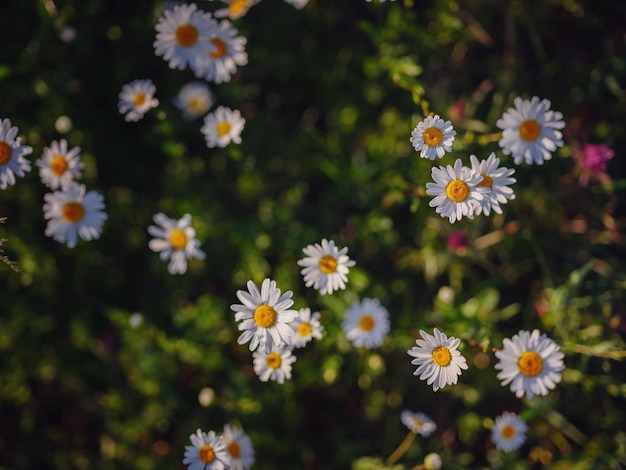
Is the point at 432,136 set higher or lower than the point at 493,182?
higher

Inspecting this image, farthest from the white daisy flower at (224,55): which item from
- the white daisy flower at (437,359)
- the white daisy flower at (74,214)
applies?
the white daisy flower at (437,359)

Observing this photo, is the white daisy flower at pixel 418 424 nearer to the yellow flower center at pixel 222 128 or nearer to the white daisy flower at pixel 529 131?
the white daisy flower at pixel 529 131

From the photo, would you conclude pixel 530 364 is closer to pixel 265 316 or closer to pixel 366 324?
pixel 366 324

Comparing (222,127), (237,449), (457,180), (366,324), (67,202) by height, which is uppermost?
(457,180)

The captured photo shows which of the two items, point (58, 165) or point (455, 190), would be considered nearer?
point (455, 190)

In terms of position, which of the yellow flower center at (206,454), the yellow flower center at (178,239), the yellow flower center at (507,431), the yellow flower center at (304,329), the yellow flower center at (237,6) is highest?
the yellow flower center at (237,6)

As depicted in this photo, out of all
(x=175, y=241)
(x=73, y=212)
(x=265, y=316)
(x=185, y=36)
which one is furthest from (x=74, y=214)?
(x=265, y=316)

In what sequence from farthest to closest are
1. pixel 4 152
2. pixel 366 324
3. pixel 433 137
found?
pixel 366 324 → pixel 4 152 → pixel 433 137
